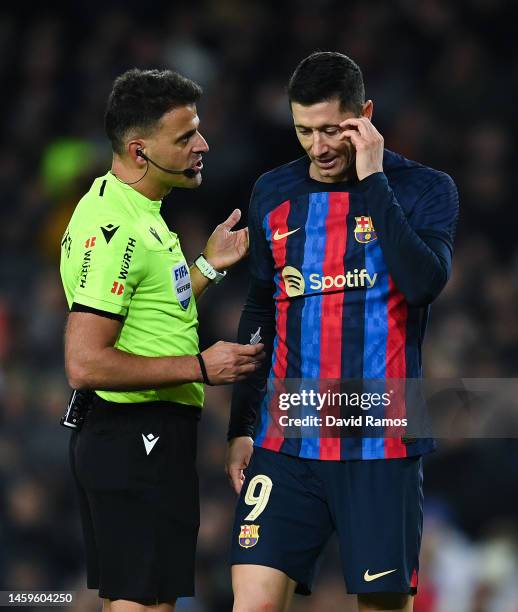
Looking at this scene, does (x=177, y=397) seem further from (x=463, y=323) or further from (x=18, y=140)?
(x=18, y=140)

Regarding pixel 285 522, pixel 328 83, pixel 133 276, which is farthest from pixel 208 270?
pixel 285 522

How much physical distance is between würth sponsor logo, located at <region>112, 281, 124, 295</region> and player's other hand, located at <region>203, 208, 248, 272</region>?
2.33ft

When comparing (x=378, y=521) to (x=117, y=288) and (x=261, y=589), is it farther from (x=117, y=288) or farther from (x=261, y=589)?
(x=117, y=288)

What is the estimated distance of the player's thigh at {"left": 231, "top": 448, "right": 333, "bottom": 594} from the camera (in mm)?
3830

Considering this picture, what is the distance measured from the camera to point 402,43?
29.8 feet

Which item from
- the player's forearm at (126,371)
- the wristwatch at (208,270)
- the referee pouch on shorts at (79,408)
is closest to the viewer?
the player's forearm at (126,371)

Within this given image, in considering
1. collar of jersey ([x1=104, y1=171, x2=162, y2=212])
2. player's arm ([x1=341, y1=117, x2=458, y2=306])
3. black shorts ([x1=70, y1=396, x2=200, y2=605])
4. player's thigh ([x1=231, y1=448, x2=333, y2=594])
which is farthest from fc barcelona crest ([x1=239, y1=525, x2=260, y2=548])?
collar of jersey ([x1=104, y1=171, x2=162, y2=212])

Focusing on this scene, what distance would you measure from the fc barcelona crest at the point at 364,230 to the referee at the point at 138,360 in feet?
1.59

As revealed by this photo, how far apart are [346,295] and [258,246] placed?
0.39m

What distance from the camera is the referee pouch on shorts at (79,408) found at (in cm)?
400

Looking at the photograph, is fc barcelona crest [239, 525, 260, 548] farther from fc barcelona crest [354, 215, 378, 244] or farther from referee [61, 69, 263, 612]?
fc barcelona crest [354, 215, 378, 244]

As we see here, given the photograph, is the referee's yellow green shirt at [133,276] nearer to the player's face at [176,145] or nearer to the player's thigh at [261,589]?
the player's face at [176,145]

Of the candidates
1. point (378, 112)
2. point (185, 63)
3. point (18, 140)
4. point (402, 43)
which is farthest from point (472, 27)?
point (18, 140)

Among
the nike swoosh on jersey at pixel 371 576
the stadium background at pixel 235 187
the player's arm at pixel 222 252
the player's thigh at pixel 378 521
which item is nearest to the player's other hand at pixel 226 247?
the player's arm at pixel 222 252
